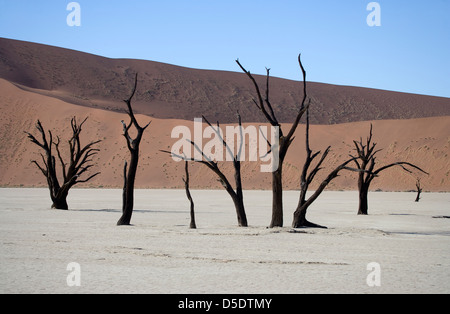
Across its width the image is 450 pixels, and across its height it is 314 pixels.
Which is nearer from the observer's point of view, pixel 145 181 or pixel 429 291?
pixel 429 291

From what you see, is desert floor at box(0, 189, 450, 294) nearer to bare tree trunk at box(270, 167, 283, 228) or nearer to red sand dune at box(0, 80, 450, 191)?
bare tree trunk at box(270, 167, 283, 228)

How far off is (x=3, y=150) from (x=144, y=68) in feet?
216

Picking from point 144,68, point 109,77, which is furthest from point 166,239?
point 144,68

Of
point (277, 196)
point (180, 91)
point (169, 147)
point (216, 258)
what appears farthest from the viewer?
point (180, 91)

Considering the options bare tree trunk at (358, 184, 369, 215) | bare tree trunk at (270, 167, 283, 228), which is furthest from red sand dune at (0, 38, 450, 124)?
bare tree trunk at (270, 167, 283, 228)

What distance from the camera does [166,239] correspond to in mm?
14680

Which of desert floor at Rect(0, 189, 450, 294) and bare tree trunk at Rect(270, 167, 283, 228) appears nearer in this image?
desert floor at Rect(0, 189, 450, 294)

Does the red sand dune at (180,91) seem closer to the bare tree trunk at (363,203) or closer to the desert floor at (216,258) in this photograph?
the bare tree trunk at (363,203)

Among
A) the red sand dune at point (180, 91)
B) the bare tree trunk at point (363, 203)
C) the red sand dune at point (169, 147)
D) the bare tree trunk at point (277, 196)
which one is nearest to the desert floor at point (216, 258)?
the bare tree trunk at point (277, 196)

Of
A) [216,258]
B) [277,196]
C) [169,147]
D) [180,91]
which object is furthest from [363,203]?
[180,91]

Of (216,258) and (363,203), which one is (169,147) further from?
(216,258)

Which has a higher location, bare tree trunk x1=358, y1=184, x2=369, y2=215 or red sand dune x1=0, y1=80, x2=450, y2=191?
red sand dune x1=0, y1=80, x2=450, y2=191
